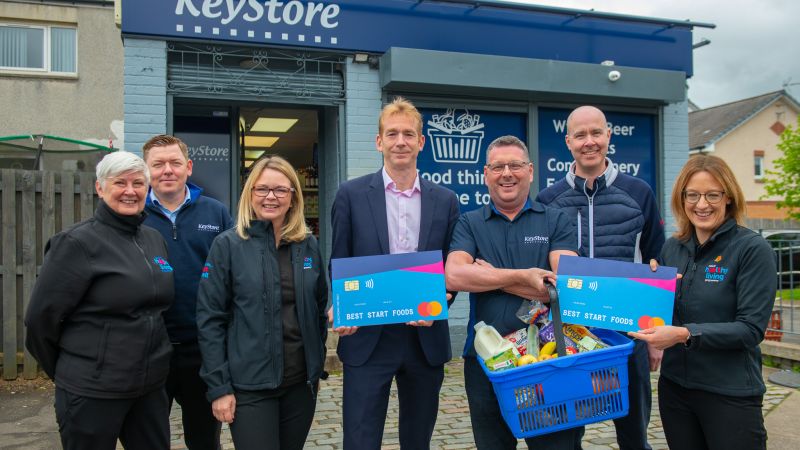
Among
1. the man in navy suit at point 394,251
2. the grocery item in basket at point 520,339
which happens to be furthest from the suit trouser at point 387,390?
the grocery item in basket at point 520,339

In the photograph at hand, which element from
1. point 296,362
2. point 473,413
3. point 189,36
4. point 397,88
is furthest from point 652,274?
point 189,36

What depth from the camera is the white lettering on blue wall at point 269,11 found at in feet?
21.2

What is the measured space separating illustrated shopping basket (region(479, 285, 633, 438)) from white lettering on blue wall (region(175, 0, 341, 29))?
528 centimetres

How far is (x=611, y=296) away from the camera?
2.70m

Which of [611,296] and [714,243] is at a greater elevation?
[714,243]

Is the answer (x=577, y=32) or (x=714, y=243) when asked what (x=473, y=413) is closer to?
(x=714, y=243)

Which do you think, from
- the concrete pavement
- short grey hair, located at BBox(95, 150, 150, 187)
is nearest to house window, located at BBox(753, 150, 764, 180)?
the concrete pavement

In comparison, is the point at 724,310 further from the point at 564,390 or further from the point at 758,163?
the point at 758,163

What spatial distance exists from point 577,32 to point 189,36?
4.55 metres

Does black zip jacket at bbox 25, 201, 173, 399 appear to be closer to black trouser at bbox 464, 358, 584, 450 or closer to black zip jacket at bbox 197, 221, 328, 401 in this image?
black zip jacket at bbox 197, 221, 328, 401

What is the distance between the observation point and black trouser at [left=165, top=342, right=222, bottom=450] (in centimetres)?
339

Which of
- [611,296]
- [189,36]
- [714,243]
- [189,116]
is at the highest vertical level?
[189,36]

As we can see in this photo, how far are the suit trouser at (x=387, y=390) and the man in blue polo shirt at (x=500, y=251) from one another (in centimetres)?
24

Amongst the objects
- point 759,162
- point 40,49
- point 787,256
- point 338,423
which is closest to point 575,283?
point 338,423
